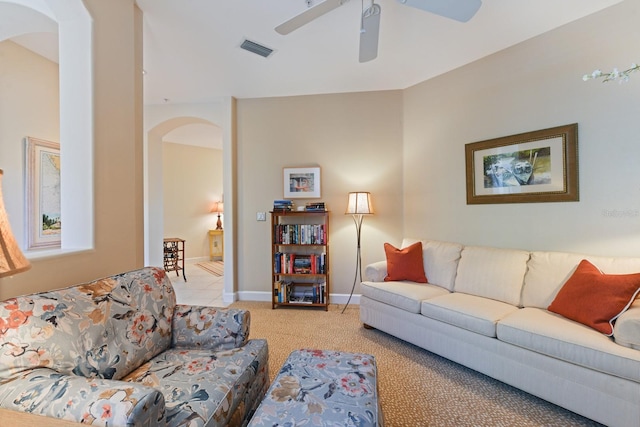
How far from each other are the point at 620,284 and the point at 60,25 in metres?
3.81

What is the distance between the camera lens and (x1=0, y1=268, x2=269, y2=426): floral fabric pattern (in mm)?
924

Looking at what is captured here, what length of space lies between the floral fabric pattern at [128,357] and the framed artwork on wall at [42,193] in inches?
65.2

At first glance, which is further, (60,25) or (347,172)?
(347,172)

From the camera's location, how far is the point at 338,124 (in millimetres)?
3736

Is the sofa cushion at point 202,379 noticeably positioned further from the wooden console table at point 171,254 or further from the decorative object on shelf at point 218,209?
the decorative object on shelf at point 218,209

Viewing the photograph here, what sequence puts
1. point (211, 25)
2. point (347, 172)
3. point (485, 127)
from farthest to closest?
1. point (347, 172)
2. point (485, 127)
3. point (211, 25)

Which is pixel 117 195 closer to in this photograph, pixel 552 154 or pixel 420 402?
pixel 420 402

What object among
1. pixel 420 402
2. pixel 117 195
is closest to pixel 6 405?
pixel 117 195

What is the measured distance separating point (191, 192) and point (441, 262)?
597 centimetres

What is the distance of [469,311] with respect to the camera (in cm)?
216

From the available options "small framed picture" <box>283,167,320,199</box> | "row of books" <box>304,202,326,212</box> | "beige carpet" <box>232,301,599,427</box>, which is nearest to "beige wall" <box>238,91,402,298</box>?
"small framed picture" <box>283,167,320,199</box>

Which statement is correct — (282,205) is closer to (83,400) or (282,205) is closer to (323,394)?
(323,394)

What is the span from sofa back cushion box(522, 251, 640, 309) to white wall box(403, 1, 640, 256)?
208mm

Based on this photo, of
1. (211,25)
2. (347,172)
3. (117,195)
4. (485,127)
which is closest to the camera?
(117,195)
